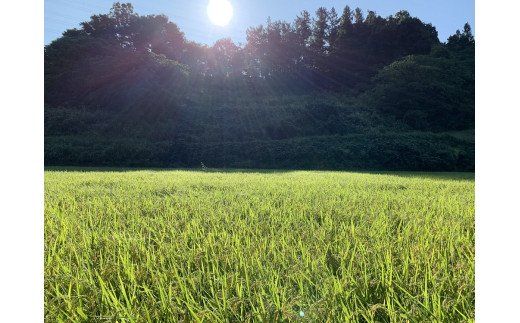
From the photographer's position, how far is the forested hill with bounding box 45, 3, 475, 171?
11.4ft

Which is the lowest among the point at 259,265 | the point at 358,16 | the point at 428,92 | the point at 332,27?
the point at 259,265

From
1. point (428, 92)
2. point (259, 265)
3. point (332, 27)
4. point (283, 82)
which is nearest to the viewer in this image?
point (259, 265)

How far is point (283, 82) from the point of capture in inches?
184

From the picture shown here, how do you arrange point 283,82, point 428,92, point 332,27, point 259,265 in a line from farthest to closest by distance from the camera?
point 283,82
point 428,92
point 332,27
point 259,265

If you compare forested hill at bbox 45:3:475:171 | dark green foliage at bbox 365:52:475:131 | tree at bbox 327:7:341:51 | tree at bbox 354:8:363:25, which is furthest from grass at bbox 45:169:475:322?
tree at bbox 354:8:363:25

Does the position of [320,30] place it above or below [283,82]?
above

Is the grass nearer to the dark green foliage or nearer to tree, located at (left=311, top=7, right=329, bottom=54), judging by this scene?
the dark green foliage

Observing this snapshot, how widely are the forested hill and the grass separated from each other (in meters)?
1.50

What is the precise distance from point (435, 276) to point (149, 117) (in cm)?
827

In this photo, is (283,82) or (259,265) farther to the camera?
(283,82)

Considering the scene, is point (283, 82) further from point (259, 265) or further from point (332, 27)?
point (259, 265)

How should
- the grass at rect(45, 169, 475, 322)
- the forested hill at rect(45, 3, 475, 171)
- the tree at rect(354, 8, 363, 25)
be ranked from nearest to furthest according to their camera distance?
1. the grass at rect(45, 169, 475, 322)
2. the tree at rect(354, 8, 363, 25)
3. the forested hill at rect(45, 3, 475, 171)

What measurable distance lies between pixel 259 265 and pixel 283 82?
3797 millimetres

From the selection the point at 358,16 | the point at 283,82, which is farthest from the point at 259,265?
the point at 283,82
